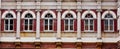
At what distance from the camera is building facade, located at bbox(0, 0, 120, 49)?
55719 millimetres

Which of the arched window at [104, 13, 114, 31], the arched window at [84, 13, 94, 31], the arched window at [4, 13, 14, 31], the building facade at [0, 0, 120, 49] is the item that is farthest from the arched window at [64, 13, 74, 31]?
the arched window at [4, 13, 14, 31]

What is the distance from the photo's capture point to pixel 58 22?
56.1m

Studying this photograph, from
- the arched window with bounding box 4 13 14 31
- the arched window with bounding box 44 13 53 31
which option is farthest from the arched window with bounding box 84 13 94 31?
the arched window with bounding box 4 13 14 31

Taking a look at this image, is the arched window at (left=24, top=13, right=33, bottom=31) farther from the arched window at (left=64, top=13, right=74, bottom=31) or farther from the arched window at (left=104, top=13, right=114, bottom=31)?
the arched window at (left=104, top=13, right=114, bottom=31)

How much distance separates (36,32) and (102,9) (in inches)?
268

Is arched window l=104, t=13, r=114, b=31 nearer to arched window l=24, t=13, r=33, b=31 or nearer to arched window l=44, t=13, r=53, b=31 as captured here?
arched window l=44, t=13, r=53, b=31

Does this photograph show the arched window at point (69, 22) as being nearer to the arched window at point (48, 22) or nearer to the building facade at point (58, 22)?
the building facade at point (58, 22)

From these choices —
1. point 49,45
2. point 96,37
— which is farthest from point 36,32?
point 96,37

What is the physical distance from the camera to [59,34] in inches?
2196

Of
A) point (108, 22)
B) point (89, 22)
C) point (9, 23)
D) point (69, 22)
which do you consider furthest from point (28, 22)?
point (108, 22)

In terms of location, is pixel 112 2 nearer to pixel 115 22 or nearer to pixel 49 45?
pixel 115 22

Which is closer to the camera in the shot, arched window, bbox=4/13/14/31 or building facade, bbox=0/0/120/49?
building facade, bbox=0/0/120/49

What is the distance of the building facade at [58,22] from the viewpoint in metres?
55.7

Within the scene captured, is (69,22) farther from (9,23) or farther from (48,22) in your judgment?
(9,23)
